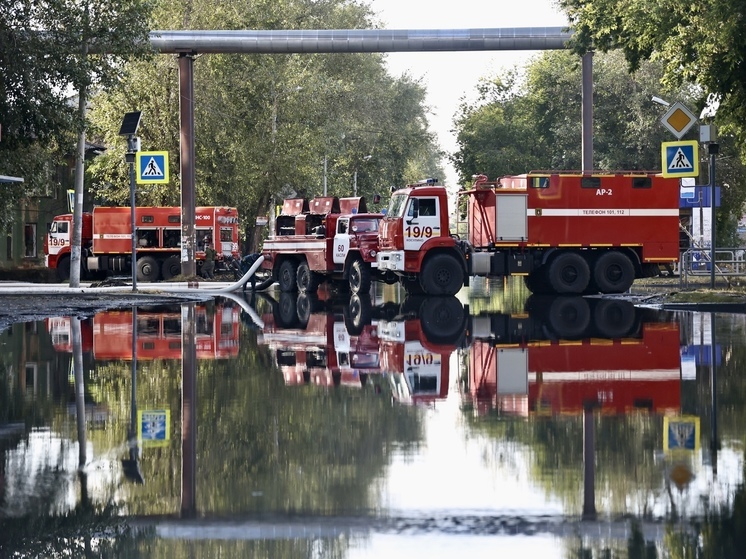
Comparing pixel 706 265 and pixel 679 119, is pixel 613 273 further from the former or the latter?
pixel 706 265

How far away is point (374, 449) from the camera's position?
362 inches

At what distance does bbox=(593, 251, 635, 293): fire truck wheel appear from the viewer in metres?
36.4

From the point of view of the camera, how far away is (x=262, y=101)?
5616 centimetres

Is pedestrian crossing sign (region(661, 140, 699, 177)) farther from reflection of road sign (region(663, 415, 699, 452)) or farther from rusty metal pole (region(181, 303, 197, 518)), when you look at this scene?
reflection of road sign (region(663, 415, 699, 452))

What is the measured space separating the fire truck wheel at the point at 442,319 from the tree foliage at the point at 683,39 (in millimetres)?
6549

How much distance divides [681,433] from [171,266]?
46.2 metres

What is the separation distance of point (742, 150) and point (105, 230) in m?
30.0

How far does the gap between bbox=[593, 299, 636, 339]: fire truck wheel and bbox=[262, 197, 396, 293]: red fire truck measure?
26.2 ft

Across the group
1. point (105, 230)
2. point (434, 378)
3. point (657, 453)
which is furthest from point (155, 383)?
point (105, 230)

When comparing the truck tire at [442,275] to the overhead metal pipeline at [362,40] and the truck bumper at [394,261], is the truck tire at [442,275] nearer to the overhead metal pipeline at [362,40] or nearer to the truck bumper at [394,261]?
the truck bumper at [394,261]

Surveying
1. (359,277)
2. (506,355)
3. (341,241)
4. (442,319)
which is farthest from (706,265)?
(506,355)

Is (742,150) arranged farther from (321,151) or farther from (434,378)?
(321,151)

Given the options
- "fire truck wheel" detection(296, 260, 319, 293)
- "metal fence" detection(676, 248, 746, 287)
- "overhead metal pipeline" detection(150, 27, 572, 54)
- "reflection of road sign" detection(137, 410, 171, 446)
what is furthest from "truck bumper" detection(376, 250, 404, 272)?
"reflection of road sign" detection(137, 410, 171, 446)

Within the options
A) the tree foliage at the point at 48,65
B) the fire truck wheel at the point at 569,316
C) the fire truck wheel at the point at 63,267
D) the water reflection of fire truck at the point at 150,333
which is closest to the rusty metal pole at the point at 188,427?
the water reflection of fire truck at the point at 150,333
